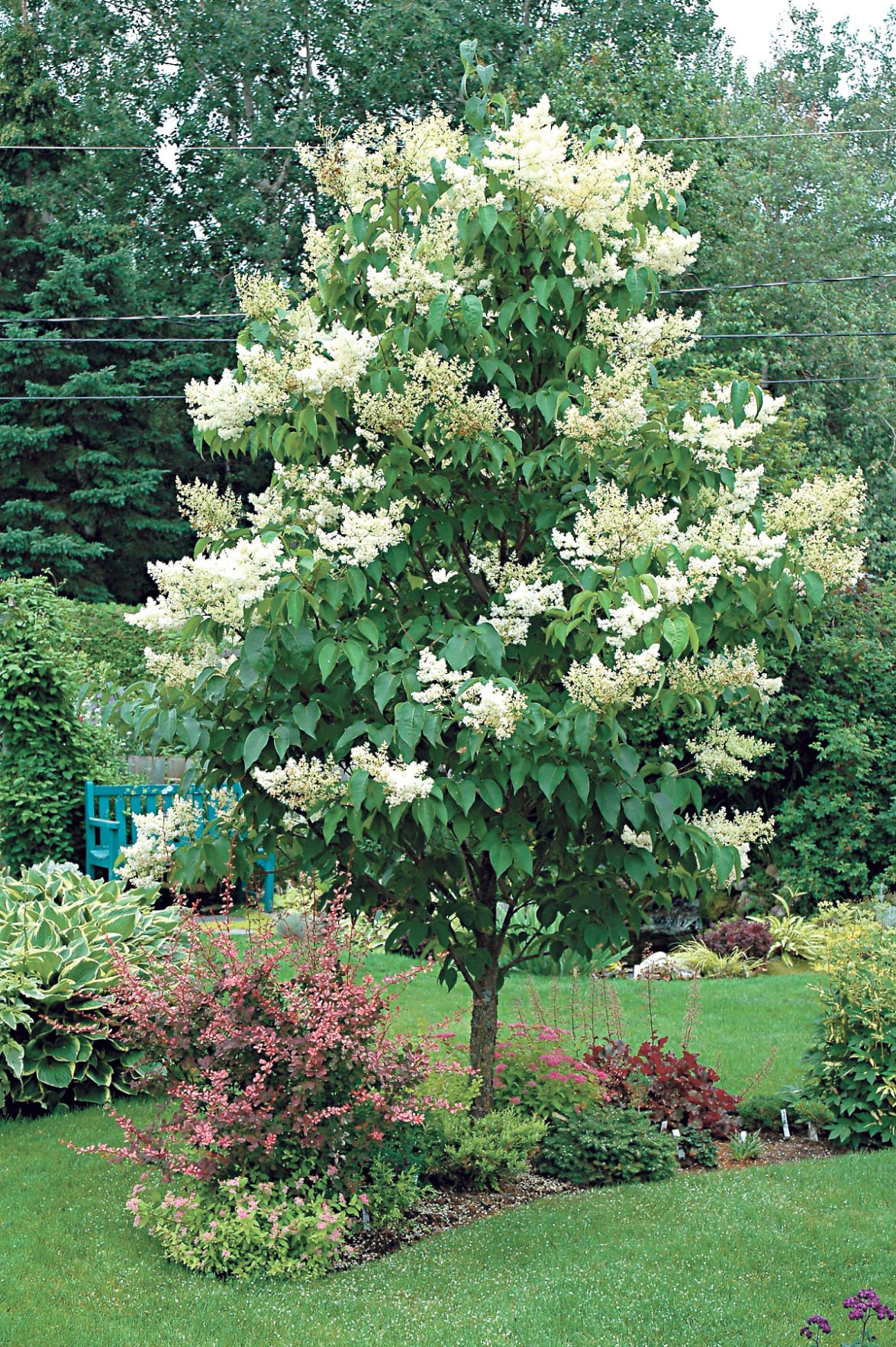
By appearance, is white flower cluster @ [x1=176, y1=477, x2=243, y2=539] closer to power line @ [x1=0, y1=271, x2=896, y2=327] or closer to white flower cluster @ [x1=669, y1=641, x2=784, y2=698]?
white flower cluster @ [x1=669, y1=641, x2=784, y2=698]

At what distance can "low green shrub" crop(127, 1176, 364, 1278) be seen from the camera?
4090 millimetres

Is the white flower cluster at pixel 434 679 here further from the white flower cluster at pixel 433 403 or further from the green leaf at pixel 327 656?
the white flower cluster at pixel 433 403

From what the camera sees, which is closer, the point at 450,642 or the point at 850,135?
the point at 450,642

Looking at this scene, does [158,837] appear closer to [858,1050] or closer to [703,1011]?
[858,1050]

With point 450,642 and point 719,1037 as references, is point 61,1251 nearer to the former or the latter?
point 450,642

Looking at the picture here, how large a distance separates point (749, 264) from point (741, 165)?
182 centimetres

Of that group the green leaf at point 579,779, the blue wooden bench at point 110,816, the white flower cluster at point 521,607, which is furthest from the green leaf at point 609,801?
the blue wooden bench at point 110,816

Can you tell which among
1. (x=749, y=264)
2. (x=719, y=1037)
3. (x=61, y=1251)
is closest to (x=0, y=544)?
(x=749, y=264)

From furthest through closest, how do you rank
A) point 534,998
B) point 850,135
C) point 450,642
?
1. point 850,135
2. point 534,998
3. point 450,642

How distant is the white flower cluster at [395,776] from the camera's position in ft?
11.7

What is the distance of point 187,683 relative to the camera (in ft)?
14.2

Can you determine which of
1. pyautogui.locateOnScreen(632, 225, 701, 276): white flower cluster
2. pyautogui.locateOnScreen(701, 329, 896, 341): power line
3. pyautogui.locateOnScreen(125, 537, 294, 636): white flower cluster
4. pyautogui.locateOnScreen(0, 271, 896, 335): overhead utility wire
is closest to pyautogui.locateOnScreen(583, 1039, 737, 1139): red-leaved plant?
pyautogui.locateOnScreen(125, 537, 294, 636): white flower cluster

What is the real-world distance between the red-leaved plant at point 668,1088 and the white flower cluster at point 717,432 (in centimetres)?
280

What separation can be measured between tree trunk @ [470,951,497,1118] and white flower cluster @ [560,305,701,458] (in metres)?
2.14
